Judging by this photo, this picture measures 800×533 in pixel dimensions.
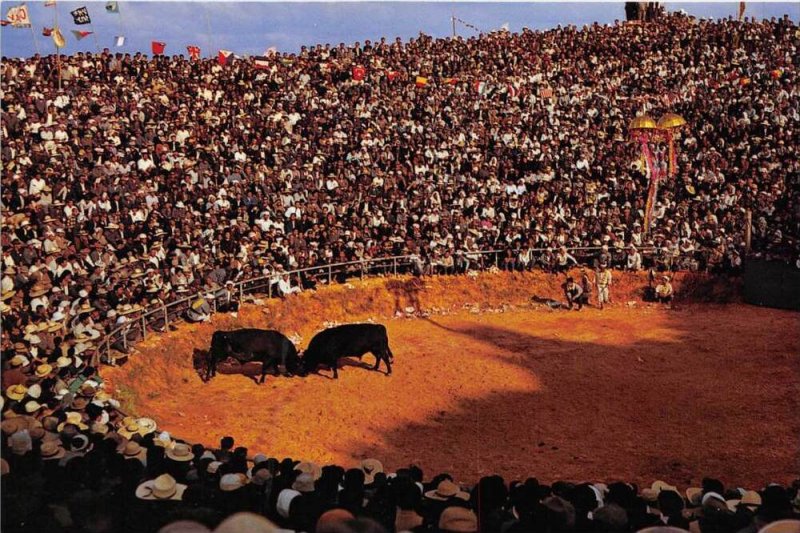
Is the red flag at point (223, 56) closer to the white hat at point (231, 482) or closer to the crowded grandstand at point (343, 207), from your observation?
the crowded grandstand at point (343, 207)

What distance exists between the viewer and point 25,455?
946 centimetres

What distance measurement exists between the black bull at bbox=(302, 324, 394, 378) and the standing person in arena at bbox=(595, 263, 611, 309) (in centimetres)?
869

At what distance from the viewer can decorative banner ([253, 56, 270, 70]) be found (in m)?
30.9

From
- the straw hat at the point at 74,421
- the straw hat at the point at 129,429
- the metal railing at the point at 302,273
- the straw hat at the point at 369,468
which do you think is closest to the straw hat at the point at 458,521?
the straw hat at the point at 369,468

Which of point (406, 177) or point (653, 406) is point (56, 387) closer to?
point (653, 406)

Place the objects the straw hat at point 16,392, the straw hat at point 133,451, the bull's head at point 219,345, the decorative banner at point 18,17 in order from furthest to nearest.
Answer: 1. the decorative banner at point 18,17
2. the bull's head at point 219,345
3. the straw hat at point 16,392
4. the straw hat at point 133,451

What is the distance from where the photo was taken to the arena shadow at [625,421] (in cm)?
1308

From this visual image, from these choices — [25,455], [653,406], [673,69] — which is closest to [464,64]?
[673,69]

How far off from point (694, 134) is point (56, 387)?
26.0 meters

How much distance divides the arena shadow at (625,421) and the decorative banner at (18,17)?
20195 millimetres

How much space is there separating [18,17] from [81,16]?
8.09ft

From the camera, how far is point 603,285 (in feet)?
76.7

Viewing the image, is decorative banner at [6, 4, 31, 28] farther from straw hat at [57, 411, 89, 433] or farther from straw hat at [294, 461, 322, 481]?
straw hat at [294, 461, 322, 481]

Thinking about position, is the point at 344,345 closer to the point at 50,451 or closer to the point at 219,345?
the point at 219,345
